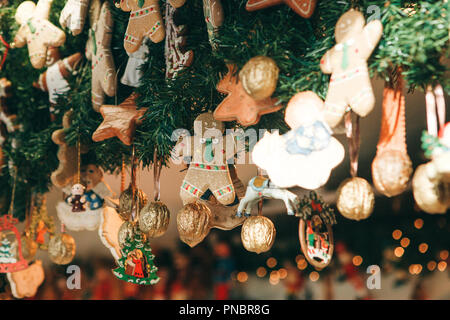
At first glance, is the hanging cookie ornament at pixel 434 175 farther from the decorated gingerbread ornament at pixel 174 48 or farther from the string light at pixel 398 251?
the string light at pixel 398 251

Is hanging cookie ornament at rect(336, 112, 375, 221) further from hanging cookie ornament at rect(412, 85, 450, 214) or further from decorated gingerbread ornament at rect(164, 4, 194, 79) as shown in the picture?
decorated gingerbread ornament at rect(164, 4, 194, 79)

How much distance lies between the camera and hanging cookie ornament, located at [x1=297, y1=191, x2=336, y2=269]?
0.92 m

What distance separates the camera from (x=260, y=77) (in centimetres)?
86

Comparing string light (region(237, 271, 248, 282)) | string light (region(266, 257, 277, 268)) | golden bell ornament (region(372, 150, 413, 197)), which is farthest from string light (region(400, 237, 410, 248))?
golden bell ornament (region(372, 150, 413, 197))

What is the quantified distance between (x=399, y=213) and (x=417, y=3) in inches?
38.5

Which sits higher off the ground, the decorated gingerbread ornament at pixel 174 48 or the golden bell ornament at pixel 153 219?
the decorated gingerbread ornament at pixel 174 48

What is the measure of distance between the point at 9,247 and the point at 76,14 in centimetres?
60

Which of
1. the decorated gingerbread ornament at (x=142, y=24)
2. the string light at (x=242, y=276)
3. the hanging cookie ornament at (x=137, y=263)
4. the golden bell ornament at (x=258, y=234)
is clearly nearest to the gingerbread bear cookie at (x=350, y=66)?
the golden bell ornament at (x=258, y=234)

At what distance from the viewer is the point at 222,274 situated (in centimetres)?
185

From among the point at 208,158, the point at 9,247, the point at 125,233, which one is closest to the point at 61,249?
the point at 9,247

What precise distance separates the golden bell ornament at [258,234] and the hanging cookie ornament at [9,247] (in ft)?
2.25

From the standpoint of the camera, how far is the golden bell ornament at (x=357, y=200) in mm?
816

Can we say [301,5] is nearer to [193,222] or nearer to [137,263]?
[193,222]

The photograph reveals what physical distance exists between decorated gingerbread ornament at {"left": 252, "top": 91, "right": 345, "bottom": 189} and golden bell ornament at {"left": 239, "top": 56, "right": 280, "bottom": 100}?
4cm
